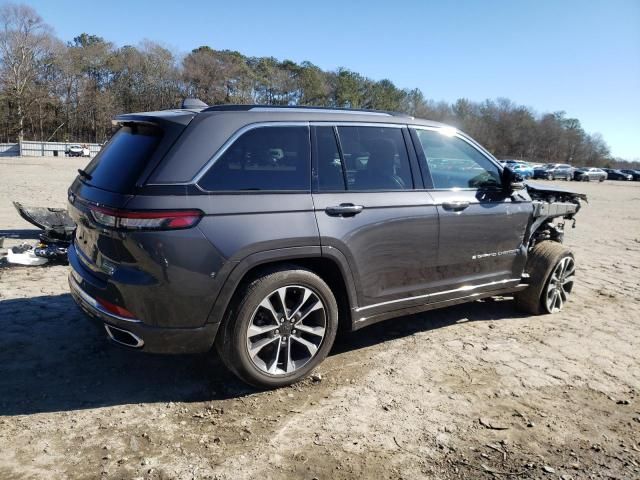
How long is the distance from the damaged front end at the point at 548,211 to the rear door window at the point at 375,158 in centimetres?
172

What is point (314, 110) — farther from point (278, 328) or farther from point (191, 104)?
point (278, 328)

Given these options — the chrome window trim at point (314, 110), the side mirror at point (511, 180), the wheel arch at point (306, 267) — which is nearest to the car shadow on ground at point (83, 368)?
the wheel arch at point (306, 267)

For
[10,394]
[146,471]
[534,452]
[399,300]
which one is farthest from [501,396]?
[10,394]

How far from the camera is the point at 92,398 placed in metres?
3.27

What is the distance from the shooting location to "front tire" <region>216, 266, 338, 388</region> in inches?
126

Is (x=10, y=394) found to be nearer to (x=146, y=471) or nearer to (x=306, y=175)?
(x=146, y=471)

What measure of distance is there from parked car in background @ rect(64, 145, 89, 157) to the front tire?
61678 millimetres

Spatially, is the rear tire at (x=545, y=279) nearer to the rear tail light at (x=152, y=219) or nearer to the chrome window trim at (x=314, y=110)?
the chrome window trim at (x=314, y=110)

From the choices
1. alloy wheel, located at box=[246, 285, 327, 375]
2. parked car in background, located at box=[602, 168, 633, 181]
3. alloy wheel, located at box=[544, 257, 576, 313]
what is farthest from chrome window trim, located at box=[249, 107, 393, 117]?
parked car in background, located at box=[602, 168, 633, 181]

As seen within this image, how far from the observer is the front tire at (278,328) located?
321cm

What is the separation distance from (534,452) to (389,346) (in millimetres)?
1592

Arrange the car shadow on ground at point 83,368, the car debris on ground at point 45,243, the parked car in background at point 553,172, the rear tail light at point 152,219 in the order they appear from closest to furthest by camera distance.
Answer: the rear tail light at point 152,219 → the car shadow on ground at point 83,368 → the car debris on ground at point 45,243 → the parked car in background at point 553,172

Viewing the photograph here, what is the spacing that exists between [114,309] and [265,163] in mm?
1350

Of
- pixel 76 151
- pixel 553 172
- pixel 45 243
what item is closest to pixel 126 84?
pixel 76 151
